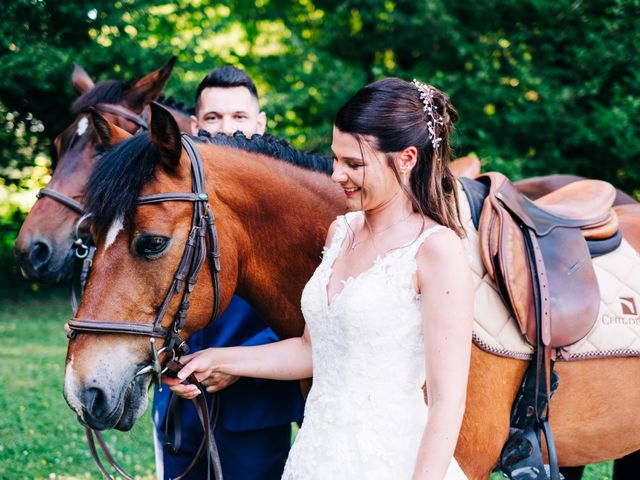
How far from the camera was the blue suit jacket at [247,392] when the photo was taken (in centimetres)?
251

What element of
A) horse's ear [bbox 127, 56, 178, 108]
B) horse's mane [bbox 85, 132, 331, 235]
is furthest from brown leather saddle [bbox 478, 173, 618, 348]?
horse's ear [bbox 127, 56, 178, 108]

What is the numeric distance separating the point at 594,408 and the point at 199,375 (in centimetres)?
155

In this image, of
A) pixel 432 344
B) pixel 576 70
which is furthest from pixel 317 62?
pixel 432 344

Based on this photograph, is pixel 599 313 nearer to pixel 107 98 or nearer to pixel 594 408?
pixel 594 408

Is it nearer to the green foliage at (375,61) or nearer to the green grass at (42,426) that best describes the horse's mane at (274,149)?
the green grass at (42,426)

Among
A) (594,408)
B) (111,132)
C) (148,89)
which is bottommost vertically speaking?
(594,408)

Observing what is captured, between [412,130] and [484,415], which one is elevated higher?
[412,130]

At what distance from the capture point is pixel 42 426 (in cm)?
582

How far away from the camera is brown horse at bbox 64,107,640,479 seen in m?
1.94

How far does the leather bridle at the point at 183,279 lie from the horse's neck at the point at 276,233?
17cm

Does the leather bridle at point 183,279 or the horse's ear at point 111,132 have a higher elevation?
the horse's ear at point 111,132

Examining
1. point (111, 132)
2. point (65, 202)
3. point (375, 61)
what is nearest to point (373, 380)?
point (111, 132)

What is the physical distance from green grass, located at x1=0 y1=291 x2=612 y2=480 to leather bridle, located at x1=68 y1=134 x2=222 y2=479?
2.17ft

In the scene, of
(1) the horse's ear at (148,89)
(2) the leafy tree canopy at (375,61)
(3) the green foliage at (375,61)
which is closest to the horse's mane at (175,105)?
→ (1) the horse's ear at (148,89)
